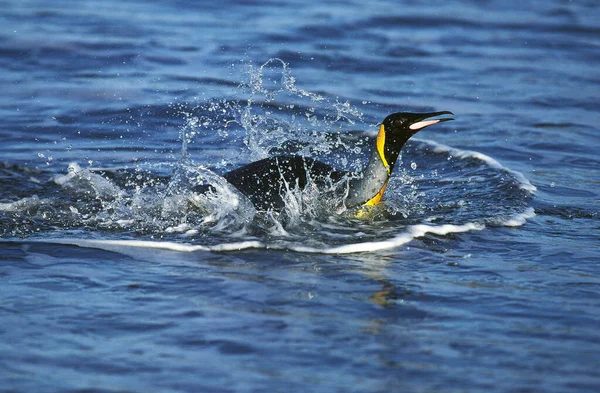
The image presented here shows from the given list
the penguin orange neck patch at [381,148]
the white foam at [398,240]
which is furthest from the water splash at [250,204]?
the penguin orange neck patch at [381,148]

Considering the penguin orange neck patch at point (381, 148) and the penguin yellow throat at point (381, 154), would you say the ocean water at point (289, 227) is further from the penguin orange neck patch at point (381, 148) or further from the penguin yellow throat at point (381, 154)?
the penguin orange neck patch at point (381, 148)

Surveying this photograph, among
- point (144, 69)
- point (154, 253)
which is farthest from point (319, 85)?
point (154, 253)

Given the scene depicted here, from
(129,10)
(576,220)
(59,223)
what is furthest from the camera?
(129,10)

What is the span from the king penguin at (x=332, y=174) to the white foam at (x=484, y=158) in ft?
4.74

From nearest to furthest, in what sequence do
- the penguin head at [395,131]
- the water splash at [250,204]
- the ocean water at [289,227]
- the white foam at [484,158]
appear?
the ocean water at [289,227]
the water splash at [250,204]
the penguin head at [395,131]
the white foam at [484,158]

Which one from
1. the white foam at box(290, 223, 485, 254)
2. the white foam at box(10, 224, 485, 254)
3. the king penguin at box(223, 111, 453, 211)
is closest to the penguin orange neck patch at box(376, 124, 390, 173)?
the king penguin at box(223, 111, 453, 211)

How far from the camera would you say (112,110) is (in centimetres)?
1084

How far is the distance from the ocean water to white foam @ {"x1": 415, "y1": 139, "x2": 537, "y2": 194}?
42 millimetres

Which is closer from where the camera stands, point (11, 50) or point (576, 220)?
point (576, 220)

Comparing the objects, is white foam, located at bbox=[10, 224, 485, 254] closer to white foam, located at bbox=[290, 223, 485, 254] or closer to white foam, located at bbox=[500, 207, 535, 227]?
white foam, located at bbox=[290, 223, 485, 254]

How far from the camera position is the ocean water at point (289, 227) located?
15.4 ft

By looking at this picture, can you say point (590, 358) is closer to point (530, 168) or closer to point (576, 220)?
point (576, 220)

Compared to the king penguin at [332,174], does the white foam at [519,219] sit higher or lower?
lower

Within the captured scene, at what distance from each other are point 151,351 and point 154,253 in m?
1.64
